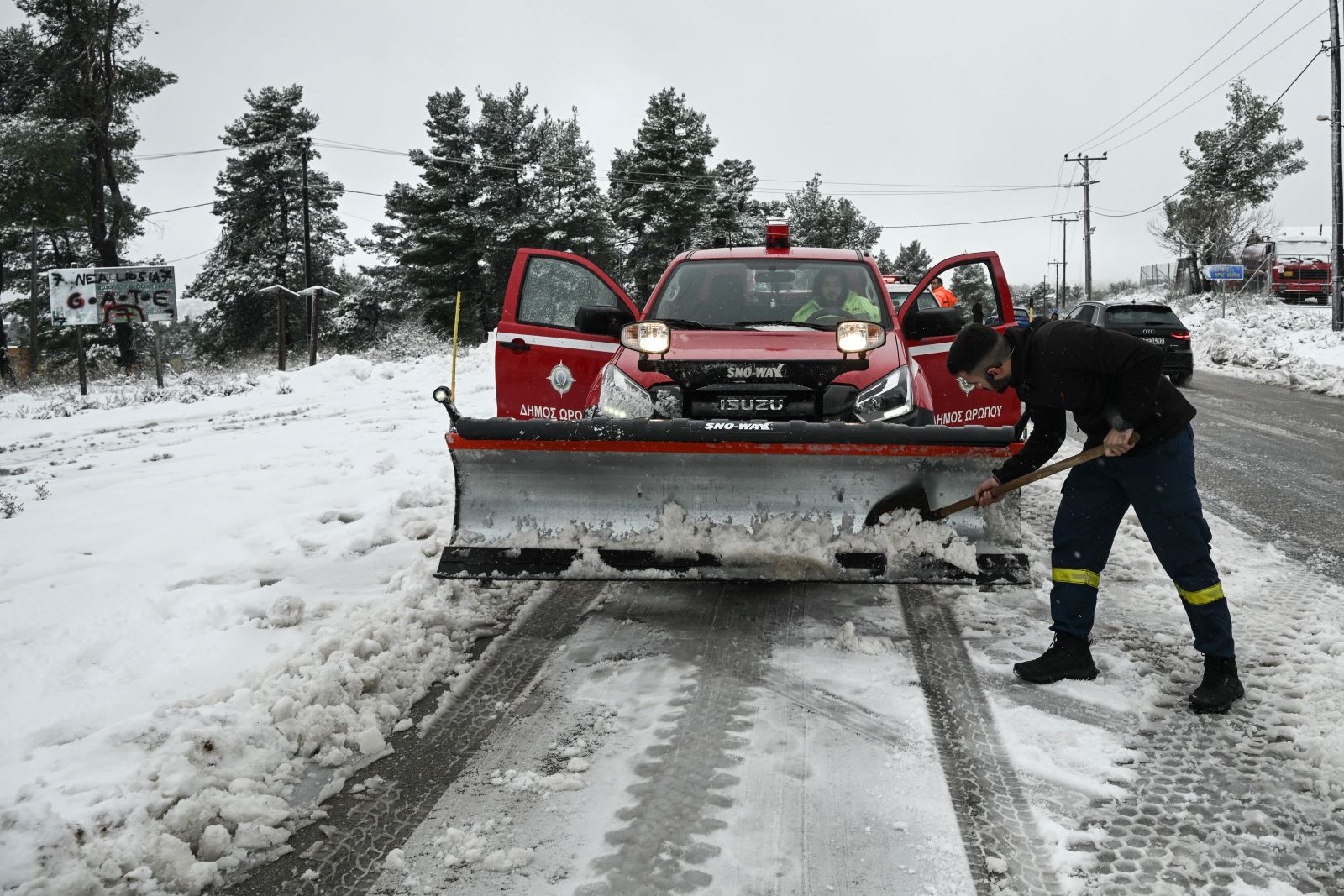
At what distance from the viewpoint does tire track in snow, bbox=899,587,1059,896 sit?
2.28 m

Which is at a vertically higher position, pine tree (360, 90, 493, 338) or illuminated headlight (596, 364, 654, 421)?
pine tree (360, 90, 493, 338)

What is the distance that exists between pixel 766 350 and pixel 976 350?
128 cm

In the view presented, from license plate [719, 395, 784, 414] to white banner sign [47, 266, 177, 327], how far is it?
17.7 metres

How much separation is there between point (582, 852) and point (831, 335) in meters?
3.01

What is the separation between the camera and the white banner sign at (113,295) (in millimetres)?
18281

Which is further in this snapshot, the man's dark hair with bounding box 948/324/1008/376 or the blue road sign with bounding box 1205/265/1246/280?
the blue road sign with bounding box 1205/265/1246/280

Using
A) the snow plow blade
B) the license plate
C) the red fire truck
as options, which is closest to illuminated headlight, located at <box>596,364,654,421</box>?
the license plate

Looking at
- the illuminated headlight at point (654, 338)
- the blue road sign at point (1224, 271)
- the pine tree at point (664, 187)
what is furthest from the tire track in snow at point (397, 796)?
the pine tree at point (664, 187)

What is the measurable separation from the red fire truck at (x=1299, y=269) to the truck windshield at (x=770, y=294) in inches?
1284

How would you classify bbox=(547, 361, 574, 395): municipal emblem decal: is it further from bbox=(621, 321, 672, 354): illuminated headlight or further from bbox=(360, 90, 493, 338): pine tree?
bbox=(360, 90, 493, 338): pine tree

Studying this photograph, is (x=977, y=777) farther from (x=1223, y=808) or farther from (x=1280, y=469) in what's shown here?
(x=1280, y=469)

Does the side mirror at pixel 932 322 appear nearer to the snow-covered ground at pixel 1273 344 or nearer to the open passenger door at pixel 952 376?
the open passenger door at pixel 952 376

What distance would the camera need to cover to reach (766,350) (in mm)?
4422

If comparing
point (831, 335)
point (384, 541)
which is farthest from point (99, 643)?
point (831, 335)
